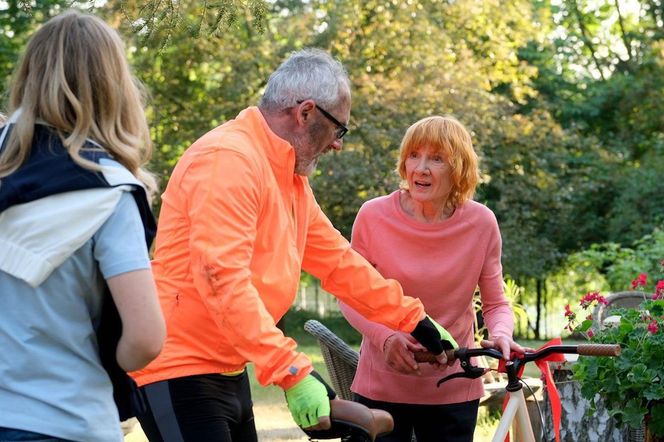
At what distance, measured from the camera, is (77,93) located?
2.20m

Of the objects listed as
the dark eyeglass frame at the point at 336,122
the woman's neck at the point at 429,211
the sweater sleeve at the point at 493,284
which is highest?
the dark eyeglass frame at the point at 336,122

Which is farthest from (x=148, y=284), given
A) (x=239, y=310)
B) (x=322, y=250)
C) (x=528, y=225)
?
(x=528, y=225)

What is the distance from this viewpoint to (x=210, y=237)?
2689mm

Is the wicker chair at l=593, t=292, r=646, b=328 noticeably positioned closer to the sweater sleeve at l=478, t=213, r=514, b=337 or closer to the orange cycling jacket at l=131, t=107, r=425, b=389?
the sweater sleeve at l=478, t=213, r=514, b=337

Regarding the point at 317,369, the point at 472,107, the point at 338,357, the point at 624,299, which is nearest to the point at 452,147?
the point at 338,357

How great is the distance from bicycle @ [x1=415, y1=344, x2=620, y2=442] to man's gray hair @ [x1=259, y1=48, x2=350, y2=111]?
38.1 inches

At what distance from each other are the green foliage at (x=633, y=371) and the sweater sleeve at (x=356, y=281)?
4.49 feet

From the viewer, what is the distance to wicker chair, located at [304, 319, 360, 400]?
4625 mm

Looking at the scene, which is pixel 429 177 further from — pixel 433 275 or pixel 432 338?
pixel 432 338

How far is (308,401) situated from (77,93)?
95cm

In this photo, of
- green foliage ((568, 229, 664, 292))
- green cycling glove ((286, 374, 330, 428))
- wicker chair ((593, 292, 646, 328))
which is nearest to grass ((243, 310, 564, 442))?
wicker chair ((593, 292, 646, 328))

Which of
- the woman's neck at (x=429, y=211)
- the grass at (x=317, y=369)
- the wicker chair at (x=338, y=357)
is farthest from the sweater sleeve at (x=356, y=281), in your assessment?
the grass at (x=317, y=369)

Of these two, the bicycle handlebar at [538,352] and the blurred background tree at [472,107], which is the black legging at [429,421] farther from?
the blurred background tree at [472,107]

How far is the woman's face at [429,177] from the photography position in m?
3.93
